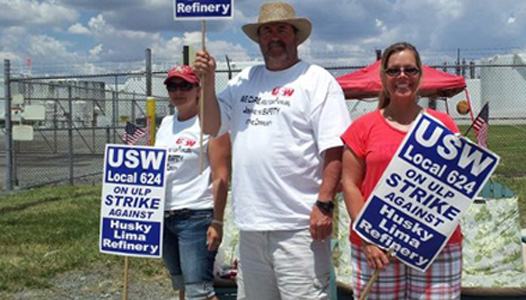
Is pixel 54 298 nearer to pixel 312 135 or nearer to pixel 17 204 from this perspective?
pixel 312 135

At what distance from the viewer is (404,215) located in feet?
8.25

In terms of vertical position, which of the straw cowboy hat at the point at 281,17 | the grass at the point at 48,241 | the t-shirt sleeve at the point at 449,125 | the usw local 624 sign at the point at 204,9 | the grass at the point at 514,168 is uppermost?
the usw local 624 sign at the point at 204,9

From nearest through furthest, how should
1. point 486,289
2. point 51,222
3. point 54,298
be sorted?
point 486,289
point 54,298
point 51,222

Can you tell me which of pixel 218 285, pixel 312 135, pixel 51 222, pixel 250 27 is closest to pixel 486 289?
pixel 218 285

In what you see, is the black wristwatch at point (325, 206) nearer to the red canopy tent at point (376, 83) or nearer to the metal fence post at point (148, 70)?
the red canopy tent at point (376, 83)

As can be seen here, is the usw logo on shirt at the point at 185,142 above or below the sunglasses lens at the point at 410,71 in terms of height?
below

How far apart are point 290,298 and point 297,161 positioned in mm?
653

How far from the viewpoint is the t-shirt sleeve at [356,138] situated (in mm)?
2564

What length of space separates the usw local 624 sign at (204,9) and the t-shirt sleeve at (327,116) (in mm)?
678

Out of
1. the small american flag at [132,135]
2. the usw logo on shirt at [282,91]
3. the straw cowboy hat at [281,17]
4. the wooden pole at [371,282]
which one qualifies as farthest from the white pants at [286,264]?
the small american flag at [132,135]

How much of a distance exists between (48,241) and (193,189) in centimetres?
429

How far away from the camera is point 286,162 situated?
280 centimetres

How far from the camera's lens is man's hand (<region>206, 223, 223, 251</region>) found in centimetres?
334

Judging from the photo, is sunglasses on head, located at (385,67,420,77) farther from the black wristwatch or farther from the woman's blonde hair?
the black wristwatch
